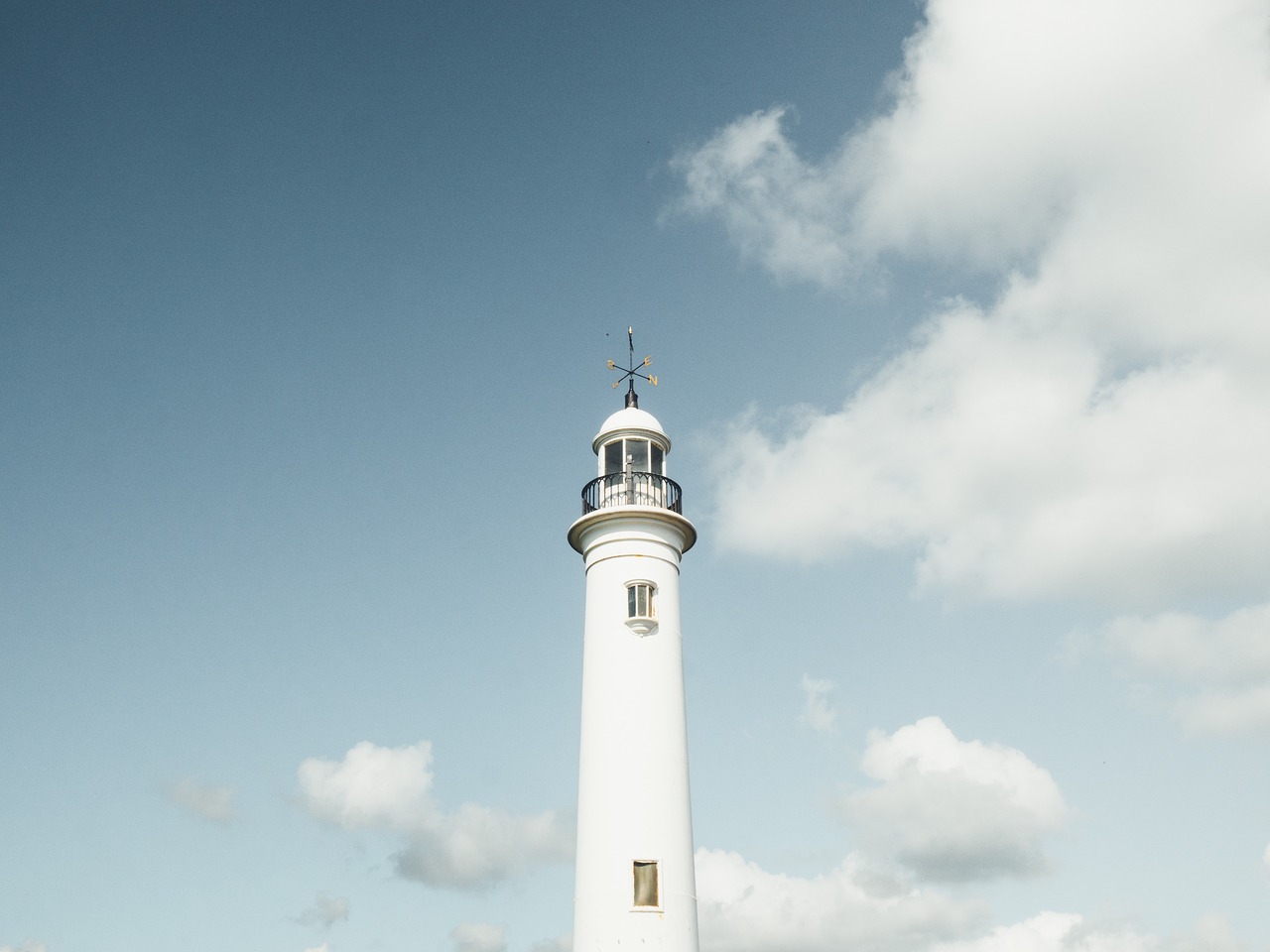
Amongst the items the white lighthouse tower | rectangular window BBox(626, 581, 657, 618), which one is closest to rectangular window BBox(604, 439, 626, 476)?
the white lighthouse tower

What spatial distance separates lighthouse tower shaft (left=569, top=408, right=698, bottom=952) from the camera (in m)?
30.1

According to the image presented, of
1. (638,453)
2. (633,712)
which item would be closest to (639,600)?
(633,712)

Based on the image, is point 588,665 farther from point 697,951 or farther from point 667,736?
point 697,951

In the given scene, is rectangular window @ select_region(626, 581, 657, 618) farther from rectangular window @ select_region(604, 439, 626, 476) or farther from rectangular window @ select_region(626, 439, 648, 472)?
rectangular window @ select_region(604, 439, 626, 476)

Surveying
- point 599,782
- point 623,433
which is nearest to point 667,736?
point 599,782

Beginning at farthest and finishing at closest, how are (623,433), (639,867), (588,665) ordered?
(623,433) < (588,665) < (639,867)

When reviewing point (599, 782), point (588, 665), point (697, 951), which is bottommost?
point (697, 951)

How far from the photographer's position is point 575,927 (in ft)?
101

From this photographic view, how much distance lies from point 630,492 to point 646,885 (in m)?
11.6

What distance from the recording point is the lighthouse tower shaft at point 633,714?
1186 inches

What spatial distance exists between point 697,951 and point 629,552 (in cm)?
1131

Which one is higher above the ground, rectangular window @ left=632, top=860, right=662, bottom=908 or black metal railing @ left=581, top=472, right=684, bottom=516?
black metal railing @ left=581, top=472, right=684, bottom=516

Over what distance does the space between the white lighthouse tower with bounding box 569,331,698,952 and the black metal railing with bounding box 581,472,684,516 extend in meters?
0.04

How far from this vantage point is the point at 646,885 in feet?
98.9
